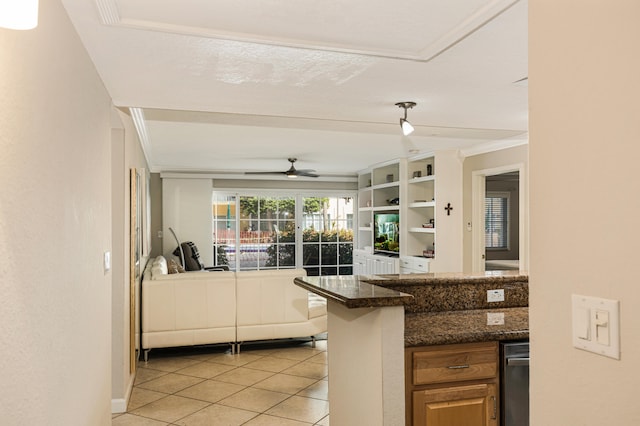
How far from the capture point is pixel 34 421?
151cm

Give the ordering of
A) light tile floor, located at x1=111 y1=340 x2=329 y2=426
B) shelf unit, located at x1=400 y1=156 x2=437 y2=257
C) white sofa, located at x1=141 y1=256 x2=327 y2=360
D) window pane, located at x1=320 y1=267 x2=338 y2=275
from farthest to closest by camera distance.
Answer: window pane, located at x1=320 y1=267 x2=338 y2=275
shelf unit, located at x1=400 y1=156 x2=437 y2=257
white sofa, located at x1=141 y1=256 x2=327 y2=360
light tile floor, located at x1=111 y1=340 x2=329 y2=426

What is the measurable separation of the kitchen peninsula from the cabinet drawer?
0.02m

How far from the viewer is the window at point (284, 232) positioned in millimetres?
9914

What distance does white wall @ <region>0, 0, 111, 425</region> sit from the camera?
132 cm

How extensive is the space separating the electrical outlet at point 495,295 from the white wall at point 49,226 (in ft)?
7.18

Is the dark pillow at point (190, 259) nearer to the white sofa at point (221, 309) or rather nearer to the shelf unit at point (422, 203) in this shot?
the white sofa at point (221, 309)

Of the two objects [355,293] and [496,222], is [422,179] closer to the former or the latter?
[496,222]

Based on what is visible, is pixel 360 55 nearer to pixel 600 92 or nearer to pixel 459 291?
pixel 459 291

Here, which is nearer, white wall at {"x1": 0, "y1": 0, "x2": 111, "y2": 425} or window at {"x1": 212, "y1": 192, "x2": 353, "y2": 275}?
white wall at {"x1": 0, "y1": 0, "x2": 111, "y2": 425}

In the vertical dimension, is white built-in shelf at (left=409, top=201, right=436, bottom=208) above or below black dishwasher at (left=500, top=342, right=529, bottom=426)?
above

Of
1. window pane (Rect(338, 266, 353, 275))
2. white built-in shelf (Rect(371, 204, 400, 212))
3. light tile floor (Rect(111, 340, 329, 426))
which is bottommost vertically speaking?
light tile floor (Rect(111, 340, 329, 426))

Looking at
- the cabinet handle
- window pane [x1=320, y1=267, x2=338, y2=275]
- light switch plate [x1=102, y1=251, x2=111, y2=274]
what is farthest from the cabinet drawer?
window pane [x1=320, y1=267, x2=338, y2=275]

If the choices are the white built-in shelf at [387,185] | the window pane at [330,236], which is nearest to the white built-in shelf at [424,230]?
the white built-in shelf at [387,185]

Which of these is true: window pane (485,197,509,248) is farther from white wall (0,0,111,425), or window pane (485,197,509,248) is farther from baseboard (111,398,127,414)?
white wall (0,0,111,425)
